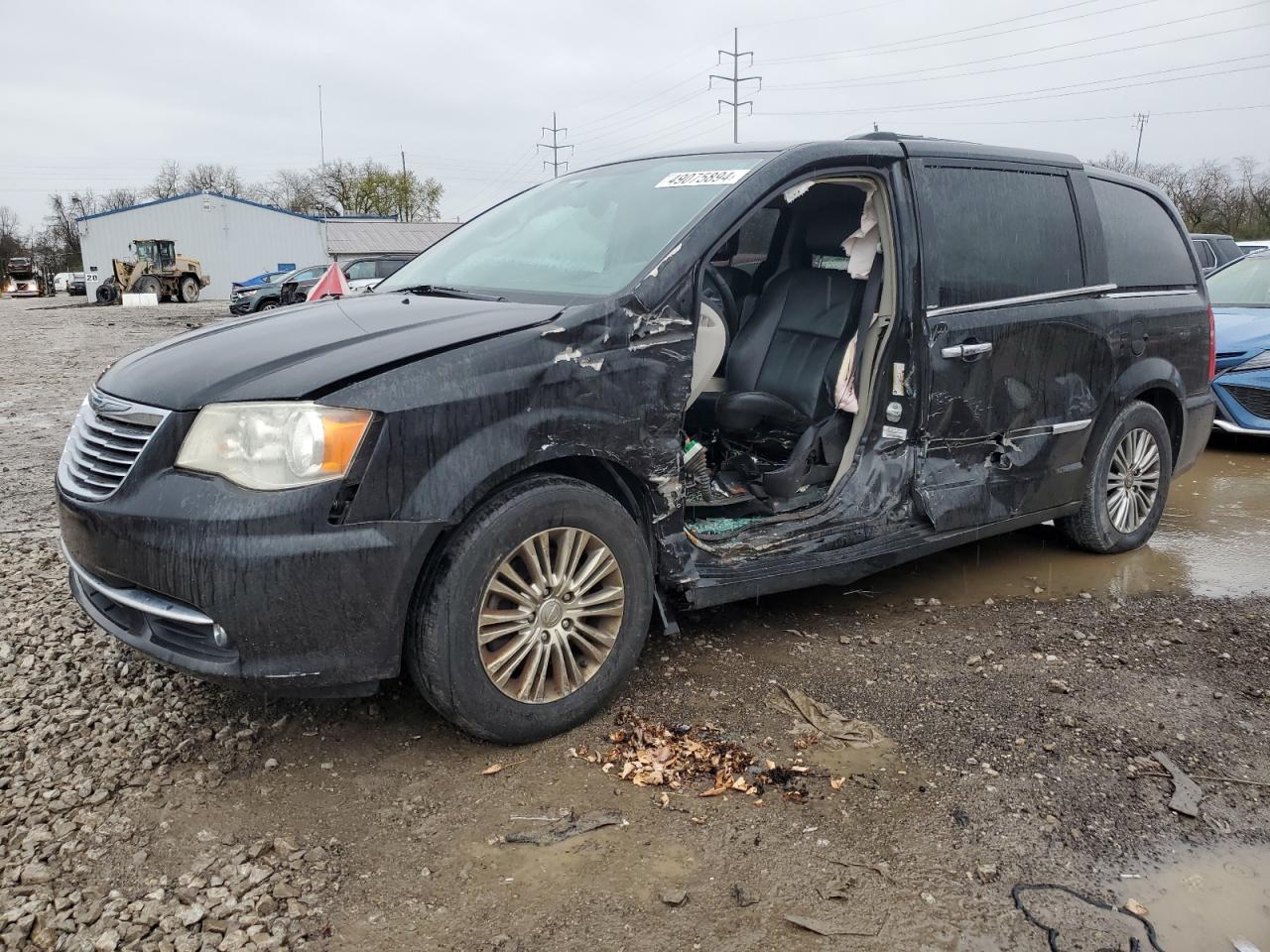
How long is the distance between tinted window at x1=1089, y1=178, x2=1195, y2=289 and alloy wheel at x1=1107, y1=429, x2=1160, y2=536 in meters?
0.79

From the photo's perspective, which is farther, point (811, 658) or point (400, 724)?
point (811, 658)

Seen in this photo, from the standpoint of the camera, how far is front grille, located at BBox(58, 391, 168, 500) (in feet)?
9.11

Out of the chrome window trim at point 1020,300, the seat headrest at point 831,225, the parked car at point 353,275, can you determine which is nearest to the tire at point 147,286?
the parked car at point 353,275

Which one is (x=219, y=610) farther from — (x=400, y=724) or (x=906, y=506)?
(x=906, y=506)

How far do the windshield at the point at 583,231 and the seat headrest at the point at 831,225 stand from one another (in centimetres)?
73

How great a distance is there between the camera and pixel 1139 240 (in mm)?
4938

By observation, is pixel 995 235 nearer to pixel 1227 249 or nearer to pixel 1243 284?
pixel 1243 284

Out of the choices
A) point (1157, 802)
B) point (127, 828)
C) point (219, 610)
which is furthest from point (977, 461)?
point (127, 828)

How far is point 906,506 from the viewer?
4.01 meters

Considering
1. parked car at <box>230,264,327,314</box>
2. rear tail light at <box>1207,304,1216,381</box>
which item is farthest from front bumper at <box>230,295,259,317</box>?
rear tail light at <box>1207,304,1216,381</box>

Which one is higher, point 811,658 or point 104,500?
point 104,500

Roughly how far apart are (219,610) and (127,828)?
64cm

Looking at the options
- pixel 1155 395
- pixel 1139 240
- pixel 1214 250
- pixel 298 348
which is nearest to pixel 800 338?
pixel 1139 240

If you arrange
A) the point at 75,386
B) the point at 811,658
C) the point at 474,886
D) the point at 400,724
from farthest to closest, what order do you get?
the point at 75,386
the point at 811,658
the point at 400,724
the point at 474,886
